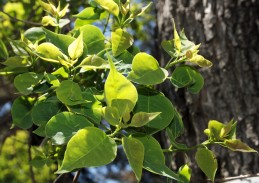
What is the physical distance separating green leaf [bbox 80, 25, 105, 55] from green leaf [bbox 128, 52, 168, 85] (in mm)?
174

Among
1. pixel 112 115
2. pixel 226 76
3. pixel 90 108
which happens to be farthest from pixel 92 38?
pixel 226 76

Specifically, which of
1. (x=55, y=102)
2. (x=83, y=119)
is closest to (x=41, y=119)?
(x=55, y=102)

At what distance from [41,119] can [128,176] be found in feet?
13.9

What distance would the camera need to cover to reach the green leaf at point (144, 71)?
0.73m

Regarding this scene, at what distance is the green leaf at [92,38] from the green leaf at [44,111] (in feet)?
0.41

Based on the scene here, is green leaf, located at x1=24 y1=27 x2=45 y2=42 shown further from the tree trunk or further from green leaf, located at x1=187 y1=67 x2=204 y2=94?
the tree trunk

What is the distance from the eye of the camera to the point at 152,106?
80 centimetres

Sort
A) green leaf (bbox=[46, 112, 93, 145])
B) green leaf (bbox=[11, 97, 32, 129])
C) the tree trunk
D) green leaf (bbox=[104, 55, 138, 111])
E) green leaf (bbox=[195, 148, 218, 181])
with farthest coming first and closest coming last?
1. the tree trunk
2. green leaf (bbox=[11, 97, 32, 129])
3. green leaf (bbox=[195, 148, 218, 181])
4. green leaf (bbox=[46, 112, 93, 145])
5. green leaf (bbox=[104, 55, 138, 111])

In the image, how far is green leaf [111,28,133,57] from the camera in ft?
2.74

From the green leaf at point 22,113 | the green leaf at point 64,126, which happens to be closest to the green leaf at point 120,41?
the green leaf at point 64,126

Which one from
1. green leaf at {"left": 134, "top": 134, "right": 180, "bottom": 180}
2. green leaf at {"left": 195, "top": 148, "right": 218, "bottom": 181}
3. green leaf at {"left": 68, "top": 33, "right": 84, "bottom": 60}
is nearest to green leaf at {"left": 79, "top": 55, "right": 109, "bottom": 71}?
green leaf at {"left": 68, "top": 33, "right": 84, "bottom": 60}

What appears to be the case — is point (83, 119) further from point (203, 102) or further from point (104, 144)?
point (203, 102)

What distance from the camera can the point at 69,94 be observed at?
756 mm

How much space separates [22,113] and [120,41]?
30 cm
